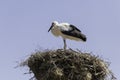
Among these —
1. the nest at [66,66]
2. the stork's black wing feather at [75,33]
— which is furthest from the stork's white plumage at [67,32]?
the nest at [66,66]

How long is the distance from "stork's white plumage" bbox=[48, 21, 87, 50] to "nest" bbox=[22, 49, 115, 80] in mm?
1700

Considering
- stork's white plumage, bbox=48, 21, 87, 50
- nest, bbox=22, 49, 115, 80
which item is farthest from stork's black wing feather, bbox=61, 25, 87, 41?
nest, bbox=22, 49, 115, 80

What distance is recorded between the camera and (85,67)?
13.3 metres

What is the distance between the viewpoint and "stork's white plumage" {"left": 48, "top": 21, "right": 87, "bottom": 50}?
50.4ft

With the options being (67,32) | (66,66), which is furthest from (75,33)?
(66,66)

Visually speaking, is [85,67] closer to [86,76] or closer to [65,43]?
[86,76]

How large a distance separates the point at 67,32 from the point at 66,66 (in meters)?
2.56

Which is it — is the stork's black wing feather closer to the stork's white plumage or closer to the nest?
the stork's white plumage

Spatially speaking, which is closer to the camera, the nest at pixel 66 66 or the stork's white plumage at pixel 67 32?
the nest at pixel 66 66

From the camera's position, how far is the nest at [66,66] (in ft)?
42.7

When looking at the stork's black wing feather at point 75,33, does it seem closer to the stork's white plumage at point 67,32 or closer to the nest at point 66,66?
the stork's white plumage at point 67,32

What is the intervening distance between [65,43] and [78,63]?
2.46m

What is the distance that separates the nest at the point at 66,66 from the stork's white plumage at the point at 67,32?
1700mm

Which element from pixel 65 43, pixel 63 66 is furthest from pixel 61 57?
pixel 65 43
